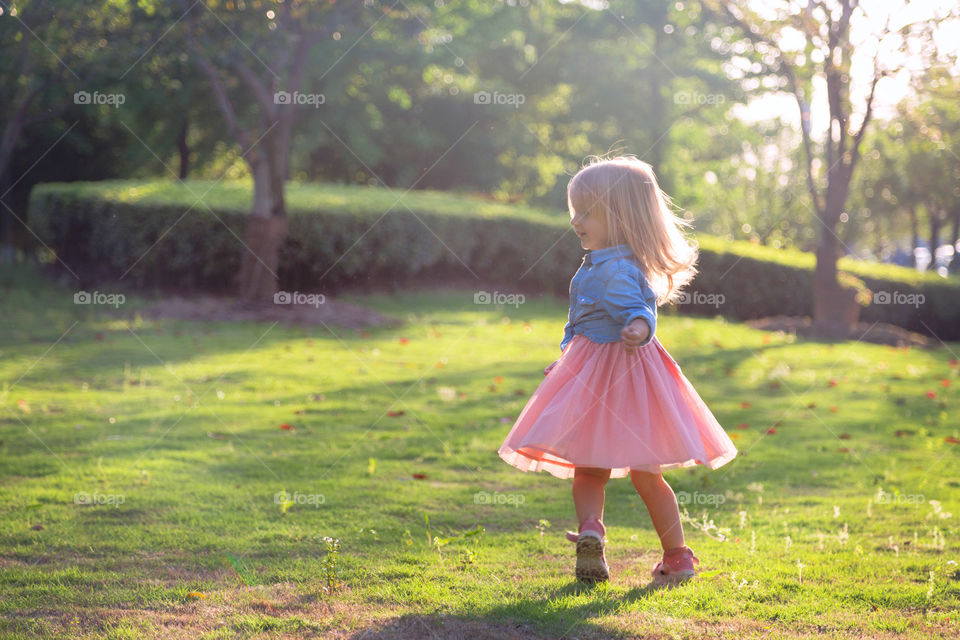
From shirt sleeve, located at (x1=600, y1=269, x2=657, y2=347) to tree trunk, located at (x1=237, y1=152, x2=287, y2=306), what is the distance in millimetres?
9000

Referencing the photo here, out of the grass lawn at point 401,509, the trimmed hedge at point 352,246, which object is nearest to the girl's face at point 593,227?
the grass lawn at point 401,509

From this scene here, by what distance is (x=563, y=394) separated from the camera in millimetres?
3381

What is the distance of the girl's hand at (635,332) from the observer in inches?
126

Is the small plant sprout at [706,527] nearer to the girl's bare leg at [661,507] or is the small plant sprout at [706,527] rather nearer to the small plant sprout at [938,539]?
the girl's bare leg at [661,507]

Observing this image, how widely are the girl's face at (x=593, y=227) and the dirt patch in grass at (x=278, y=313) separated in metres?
8.46

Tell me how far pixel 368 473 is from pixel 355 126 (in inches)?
746

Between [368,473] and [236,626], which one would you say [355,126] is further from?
[236,626]

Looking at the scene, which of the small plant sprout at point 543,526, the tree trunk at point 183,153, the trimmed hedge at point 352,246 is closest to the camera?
the small plant sprout at point 543,526

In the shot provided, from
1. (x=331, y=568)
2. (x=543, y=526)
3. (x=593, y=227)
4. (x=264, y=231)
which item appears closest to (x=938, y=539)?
(x=543, y=526)

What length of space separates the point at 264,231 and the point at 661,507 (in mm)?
9402

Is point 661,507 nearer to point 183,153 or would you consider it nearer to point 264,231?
point 264,231

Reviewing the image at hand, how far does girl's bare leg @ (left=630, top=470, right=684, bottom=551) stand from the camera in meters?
3.39

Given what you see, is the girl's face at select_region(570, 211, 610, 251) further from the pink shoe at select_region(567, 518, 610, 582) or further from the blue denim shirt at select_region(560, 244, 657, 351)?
the pink shoe at select_region(567, 518, 610, 582)

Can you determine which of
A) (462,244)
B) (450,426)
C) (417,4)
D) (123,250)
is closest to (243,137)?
(123,250)
